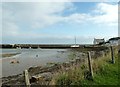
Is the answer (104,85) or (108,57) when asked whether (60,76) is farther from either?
(108,57)

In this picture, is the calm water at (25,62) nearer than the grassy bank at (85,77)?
No

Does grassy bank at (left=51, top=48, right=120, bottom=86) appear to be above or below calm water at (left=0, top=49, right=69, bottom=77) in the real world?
above

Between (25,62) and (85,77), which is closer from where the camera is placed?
(85,77)

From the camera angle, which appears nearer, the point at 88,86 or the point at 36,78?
the point at 88,86

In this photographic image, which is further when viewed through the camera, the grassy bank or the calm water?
the calm water

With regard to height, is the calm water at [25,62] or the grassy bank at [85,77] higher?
the grassy bank at [85,77]

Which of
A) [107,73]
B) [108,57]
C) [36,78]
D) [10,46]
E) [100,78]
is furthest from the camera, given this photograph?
[10,46]

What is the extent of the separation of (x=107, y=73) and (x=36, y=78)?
183 inches

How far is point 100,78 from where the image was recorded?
1371 centimetres

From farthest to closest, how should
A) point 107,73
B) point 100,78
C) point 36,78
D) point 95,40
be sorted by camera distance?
point 95,40, point 36,78, point 107,73, point 100,78

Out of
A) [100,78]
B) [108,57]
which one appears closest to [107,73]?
[100,78]

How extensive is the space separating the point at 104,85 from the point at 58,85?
2308 mm

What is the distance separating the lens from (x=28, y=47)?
144 metres

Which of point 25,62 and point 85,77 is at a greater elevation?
point 85,77
